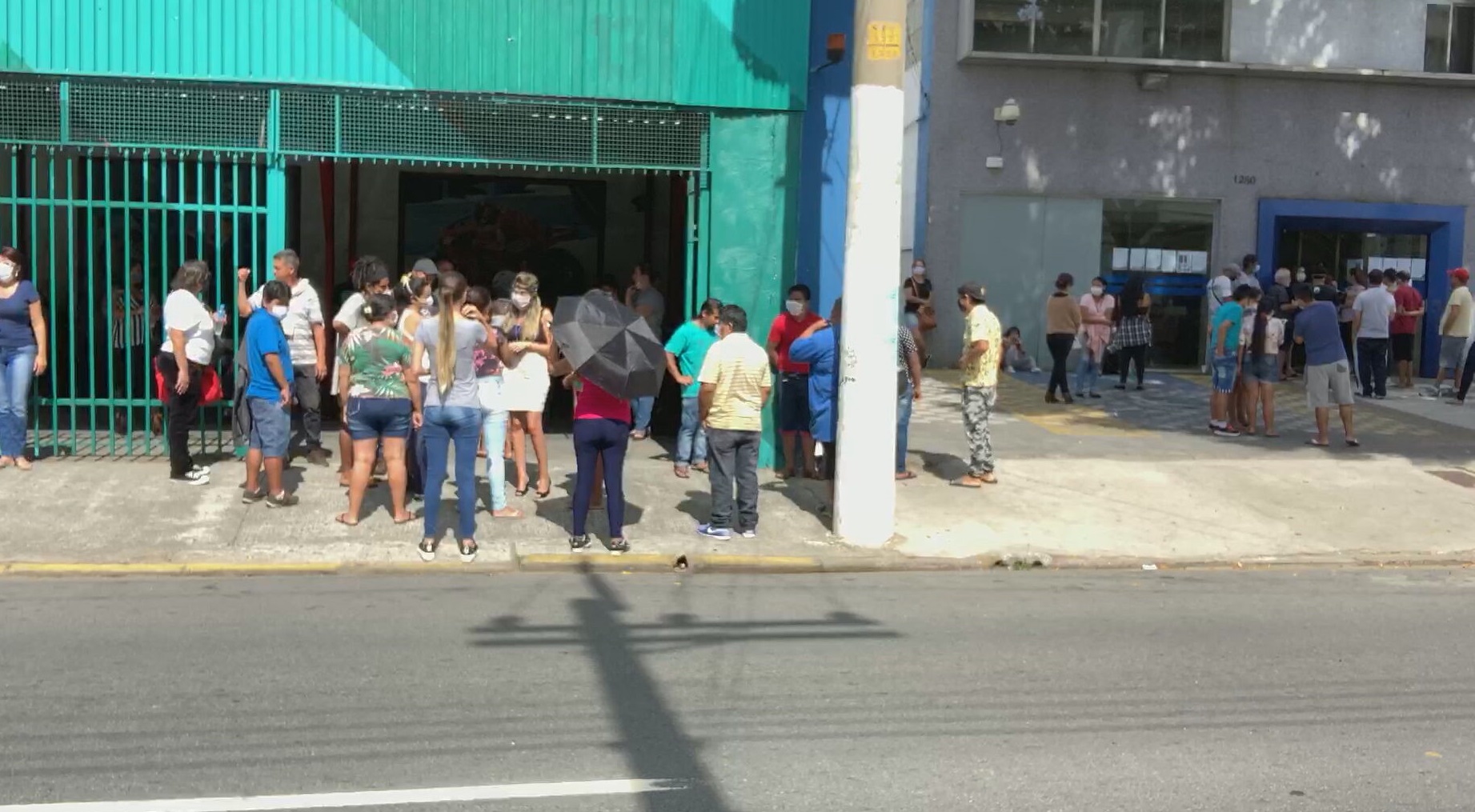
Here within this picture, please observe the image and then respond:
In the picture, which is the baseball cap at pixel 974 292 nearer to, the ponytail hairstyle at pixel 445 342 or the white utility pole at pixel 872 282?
the white utility pole at pixel 872 282

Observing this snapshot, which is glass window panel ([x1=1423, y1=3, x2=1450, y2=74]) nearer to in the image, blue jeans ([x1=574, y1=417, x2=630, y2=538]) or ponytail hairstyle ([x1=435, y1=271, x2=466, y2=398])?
blue jeans ([x1=574, y1=417, x2=630, y2=538])

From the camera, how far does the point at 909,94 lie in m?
19.8

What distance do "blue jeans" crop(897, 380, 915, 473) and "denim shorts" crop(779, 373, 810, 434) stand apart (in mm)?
745

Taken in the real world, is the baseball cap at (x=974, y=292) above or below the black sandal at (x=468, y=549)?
above

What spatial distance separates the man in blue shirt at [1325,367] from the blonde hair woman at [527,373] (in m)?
7.32

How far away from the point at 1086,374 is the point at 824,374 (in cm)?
698

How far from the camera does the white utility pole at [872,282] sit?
10.1 meters

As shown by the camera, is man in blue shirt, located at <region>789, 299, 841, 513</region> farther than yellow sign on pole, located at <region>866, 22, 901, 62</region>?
Yes

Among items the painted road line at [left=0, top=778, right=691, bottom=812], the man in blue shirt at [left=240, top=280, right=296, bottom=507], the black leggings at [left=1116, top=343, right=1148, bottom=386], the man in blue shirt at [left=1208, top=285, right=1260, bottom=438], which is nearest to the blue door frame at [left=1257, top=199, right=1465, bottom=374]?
the black leggings at [left=1116, top=343, right=1148, bottom=386]

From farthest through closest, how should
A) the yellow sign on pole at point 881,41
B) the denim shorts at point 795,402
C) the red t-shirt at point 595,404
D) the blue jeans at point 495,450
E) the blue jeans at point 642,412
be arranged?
the blue jeans at point 642,412, the denim shorts at point 795,402, the blue jeans at point 495,450, the yellow sign on pole at point 881,41, the red t-shirt at point 595,404

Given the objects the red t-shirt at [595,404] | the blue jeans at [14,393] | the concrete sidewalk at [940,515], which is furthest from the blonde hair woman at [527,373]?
the blue jeans at [14,393]

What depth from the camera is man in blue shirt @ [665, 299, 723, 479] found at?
1173 cm

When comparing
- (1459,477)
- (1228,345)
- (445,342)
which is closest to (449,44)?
(445,342)

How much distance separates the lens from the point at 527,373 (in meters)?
11.1
